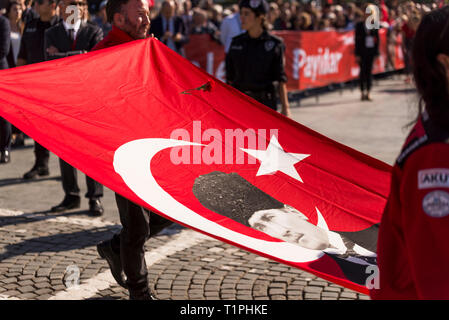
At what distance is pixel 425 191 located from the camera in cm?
180

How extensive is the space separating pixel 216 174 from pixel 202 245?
2.41 metres

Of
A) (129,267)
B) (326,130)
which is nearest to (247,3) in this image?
(129,267)

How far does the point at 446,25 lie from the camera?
74.2 inches

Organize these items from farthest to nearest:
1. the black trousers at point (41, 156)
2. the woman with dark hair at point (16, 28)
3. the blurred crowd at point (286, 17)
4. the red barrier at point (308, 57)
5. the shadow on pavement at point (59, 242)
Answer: the blurred crowd at point (286, 17), the red barrier at point (308, 57), the woman with dark hair at point (16, 28), the black trousers at point (41, 156), the shadow on pavement at point (59, 242)

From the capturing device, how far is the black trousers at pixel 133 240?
14.1 feet

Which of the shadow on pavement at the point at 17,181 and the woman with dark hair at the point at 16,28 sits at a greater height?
the woman with dark hair at the point at 16,28

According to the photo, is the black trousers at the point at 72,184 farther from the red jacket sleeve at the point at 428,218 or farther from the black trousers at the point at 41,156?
the red jacket sleeve at the point at 428,218

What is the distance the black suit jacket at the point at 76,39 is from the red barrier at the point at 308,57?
7.59 meters

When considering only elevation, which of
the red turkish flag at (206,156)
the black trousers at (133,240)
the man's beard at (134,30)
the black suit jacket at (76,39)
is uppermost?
the man's beard at (134,30)

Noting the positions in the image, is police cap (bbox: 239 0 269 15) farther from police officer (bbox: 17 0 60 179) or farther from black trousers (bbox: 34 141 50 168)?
black trousers (bbox: 34 141 50 168)

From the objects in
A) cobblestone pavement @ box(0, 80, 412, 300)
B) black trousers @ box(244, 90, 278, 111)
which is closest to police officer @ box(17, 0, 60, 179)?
cobblestone pavement @ box(0, 80, 412, 300)

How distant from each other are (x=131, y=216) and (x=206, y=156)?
32.0 inches

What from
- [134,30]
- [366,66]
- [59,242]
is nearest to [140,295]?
[134,30]

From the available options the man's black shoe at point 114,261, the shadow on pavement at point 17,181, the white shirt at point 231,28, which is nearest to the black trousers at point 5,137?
the man's black shoe at point 114,261
